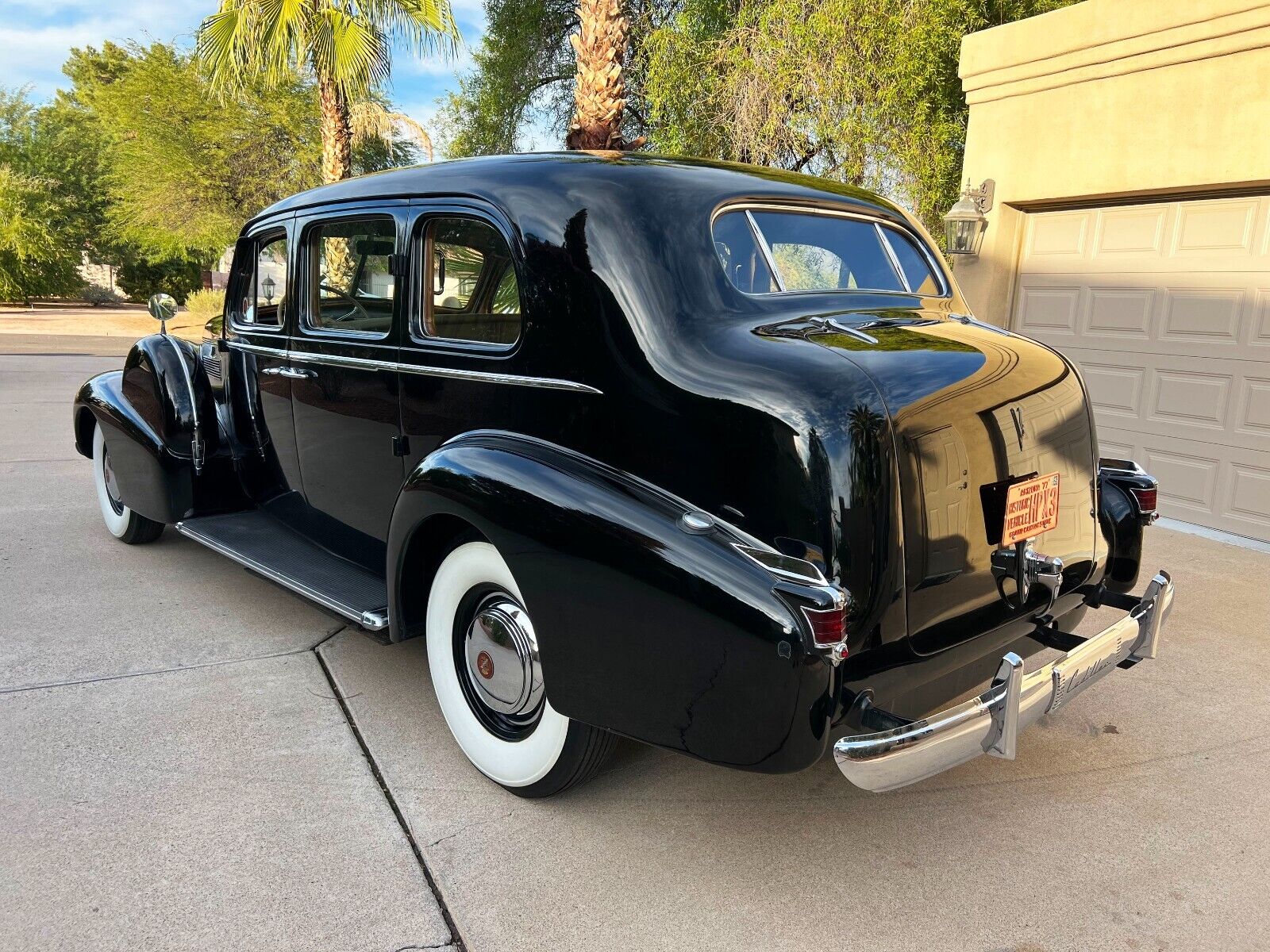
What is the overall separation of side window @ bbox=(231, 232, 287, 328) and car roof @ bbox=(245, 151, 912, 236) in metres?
0.95

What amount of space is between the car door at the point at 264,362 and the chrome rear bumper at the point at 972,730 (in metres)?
2.89

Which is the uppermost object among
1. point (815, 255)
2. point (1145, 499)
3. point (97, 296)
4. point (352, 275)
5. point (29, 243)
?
point (29, 243)

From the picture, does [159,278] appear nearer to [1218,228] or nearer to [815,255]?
[1218,228]

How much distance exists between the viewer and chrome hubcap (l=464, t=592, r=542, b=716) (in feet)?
9.10

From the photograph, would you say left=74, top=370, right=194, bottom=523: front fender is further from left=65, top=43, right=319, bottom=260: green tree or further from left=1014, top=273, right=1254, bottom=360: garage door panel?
left=65, top=43, right=319, bottom=260: green tree

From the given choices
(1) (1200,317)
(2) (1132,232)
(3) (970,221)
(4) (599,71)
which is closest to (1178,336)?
(1) (1200,317)

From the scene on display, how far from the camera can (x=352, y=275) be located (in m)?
3.80

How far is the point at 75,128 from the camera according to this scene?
33062 mm

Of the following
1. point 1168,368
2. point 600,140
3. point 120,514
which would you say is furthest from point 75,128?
point 1168,368

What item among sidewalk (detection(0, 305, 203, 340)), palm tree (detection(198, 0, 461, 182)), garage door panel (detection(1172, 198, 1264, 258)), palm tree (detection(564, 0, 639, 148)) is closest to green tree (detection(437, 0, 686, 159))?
palm tree (detection(198, 0, 461, 182))

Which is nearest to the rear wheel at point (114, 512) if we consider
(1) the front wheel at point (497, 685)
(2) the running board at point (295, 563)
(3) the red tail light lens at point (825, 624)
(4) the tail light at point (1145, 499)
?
(2) the running board at point (295, 563)

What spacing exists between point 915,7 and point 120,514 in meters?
9.97

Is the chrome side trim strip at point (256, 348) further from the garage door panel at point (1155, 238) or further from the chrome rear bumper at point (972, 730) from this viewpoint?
the garage door panel at point (1155, 238)

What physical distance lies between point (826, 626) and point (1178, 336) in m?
5.61
